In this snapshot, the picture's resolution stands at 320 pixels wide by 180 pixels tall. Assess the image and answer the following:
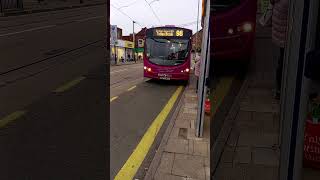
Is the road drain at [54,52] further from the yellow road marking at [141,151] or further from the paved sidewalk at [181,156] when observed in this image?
the paved sidewalk at [181,156]

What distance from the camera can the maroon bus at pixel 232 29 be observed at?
1.29 meters

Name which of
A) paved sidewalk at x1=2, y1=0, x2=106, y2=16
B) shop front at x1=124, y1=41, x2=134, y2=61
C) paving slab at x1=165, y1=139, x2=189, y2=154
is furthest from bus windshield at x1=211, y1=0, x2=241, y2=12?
shop front at x1=124, y1=41, x2=134, y2=61

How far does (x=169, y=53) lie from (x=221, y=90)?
16.1 meters

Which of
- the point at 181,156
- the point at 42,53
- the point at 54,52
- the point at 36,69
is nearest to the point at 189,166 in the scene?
the point at 181,156

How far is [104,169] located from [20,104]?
13.6ft

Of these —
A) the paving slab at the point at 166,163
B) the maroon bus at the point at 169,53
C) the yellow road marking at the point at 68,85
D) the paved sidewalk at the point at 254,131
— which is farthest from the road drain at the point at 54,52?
the paved sidewalk at the point at 254,131

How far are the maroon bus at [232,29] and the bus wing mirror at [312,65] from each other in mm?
357

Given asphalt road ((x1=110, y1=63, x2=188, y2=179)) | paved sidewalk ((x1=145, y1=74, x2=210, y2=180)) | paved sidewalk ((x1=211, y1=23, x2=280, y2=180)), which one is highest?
paved sidewalk ((x1=211, y1=23, x2=280, y2=180))

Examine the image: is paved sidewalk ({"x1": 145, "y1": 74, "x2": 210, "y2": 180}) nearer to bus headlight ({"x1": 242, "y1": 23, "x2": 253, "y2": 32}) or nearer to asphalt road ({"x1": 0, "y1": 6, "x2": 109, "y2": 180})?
A: asphalt road ({"x1": 0, "y1": 6, "x2": 109, "y2": 180})

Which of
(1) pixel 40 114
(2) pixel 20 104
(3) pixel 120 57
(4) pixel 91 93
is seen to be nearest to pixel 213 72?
(1) pixel 40 114

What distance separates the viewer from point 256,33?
1.25 m

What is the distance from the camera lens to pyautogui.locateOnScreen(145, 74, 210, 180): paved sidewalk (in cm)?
569

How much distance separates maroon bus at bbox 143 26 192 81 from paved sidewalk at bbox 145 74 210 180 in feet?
26.3

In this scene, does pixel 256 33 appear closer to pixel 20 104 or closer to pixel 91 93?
pixel 20 104
